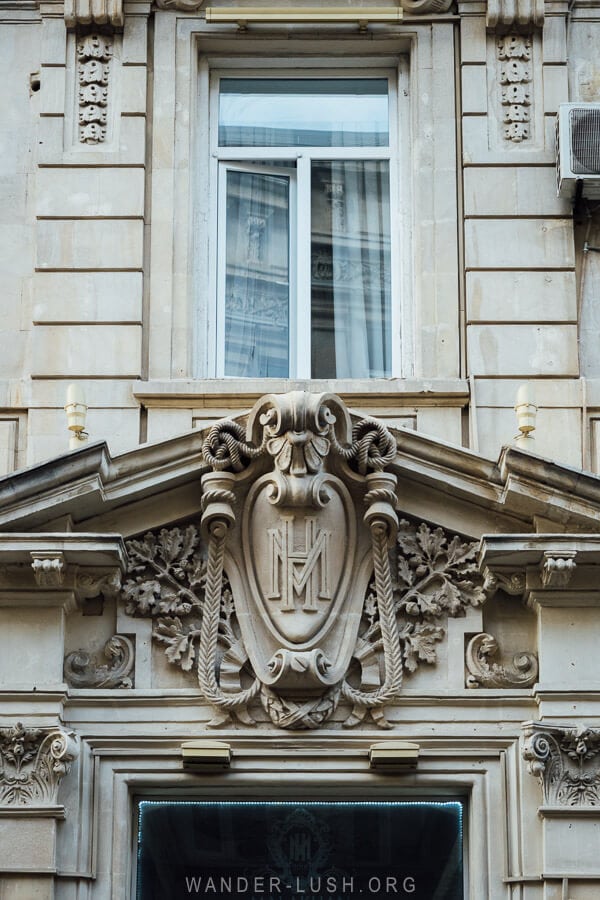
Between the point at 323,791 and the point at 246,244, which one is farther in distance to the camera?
the point at 246,244

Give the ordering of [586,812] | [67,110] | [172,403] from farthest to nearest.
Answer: [67,110] → [172,403] → [586,812]

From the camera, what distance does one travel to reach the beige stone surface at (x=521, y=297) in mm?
13914

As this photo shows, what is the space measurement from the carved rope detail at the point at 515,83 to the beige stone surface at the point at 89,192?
2706mm

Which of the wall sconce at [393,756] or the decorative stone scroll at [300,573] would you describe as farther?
the decorative stone scroll at [300,573]

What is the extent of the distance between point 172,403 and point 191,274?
1.12 meters

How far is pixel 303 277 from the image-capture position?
1454 cm

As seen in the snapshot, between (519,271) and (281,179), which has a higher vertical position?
(281,179)

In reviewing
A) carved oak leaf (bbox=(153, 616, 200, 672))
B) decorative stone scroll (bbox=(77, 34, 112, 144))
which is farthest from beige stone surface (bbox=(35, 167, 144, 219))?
carved oak leaf (bbox=(153, 616, 200, 672))

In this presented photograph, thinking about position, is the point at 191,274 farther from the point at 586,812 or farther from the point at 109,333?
the point at 586,812

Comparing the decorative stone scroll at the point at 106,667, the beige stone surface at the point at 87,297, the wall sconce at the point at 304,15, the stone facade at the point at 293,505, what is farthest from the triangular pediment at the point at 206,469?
the wall sconce at the point at 304,15

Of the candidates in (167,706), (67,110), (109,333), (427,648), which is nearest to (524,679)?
(427,648)

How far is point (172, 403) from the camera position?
44.8 feet

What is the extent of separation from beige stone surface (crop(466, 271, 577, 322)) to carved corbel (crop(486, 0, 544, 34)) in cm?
201

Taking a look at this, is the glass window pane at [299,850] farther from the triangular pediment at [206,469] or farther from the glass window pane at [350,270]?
the glass window pane at [350,270]
